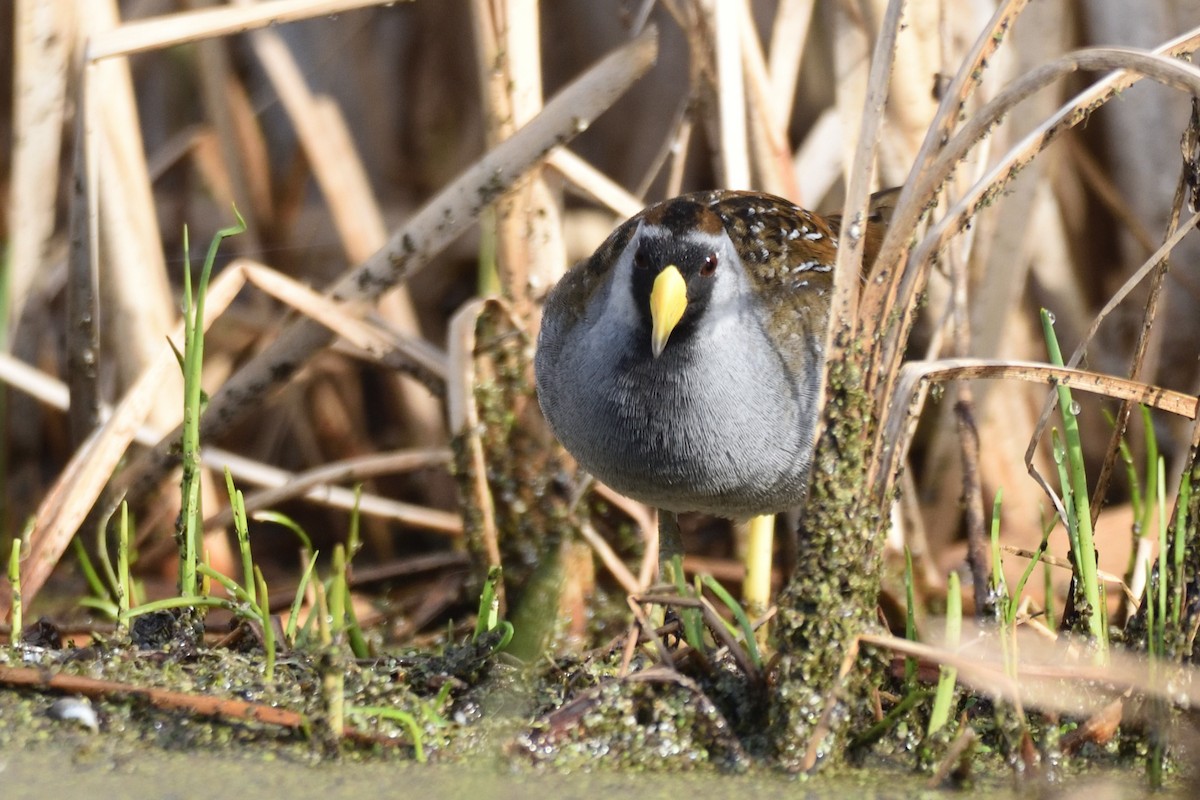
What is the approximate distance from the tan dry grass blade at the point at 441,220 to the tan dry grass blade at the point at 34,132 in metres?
0.54

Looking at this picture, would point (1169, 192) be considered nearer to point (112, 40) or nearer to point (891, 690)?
point (891, 690)

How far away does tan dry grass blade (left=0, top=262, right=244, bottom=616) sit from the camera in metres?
1.82

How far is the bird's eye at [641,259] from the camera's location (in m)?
1.72

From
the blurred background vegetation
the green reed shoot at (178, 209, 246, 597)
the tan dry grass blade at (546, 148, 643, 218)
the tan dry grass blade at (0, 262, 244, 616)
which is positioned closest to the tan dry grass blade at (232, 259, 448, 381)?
the blurred background vegetation

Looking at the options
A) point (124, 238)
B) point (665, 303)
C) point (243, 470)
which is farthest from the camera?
point (243, 470)

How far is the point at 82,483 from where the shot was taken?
1.87 m

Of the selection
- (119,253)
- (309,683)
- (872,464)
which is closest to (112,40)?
(119,253)

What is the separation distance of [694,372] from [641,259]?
→ 0.17 meters

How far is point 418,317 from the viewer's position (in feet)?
10.8

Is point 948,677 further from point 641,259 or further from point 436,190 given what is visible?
point 436,190

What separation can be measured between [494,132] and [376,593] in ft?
3.21

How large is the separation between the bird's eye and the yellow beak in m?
0.05

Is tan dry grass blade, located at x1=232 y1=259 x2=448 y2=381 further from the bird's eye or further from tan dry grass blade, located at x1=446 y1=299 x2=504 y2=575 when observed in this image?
the bird's eye

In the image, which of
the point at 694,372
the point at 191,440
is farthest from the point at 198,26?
the point at 694,372
